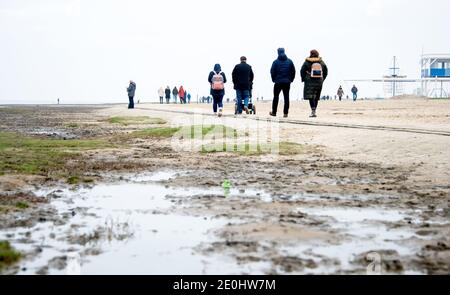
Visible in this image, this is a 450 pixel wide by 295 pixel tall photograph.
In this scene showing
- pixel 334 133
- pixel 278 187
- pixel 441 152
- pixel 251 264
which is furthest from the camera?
pixel 334 133

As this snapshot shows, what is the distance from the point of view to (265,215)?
575cm

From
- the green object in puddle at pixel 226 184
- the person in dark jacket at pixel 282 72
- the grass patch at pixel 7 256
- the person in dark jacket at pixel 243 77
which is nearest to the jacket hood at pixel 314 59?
the person in dark jacket at pixel 282 72

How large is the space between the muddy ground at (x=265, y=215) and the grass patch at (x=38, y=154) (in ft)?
1.69

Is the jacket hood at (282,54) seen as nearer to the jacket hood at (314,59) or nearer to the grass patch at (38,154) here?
the jacket hood at (314,59)

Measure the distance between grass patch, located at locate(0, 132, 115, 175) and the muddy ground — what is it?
51 cm

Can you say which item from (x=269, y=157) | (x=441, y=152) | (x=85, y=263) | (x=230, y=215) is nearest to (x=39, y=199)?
(x=230, y=215)

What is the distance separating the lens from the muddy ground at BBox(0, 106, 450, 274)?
4.26 m

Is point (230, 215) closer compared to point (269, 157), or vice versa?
point (230, 215)

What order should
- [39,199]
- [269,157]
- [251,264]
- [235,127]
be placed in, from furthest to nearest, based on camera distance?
[235,127]
[269,157]
[39,199]
[251,264]

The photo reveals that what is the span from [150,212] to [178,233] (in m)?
1.01

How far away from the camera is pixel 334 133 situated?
13.8 m

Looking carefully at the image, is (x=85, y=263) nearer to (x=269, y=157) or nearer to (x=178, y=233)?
(x=178, y=233)

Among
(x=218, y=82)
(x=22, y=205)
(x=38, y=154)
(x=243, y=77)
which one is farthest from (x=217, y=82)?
(x=22, y=205)

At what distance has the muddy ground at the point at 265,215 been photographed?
4258mm
